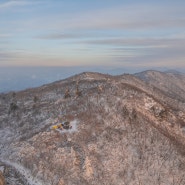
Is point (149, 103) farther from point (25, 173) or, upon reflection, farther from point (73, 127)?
point (25, 173)

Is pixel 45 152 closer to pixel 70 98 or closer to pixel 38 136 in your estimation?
pixel 38 136

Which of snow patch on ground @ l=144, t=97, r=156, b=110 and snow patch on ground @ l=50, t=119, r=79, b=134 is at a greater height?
snow patch on ground @ l=144, t=97, r=156, b=110

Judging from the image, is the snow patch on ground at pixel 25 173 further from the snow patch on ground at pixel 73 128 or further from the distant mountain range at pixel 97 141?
the snow patch on ground at pixel 73 128

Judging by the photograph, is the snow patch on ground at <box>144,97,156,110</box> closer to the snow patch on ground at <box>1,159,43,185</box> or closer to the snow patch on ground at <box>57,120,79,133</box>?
the snow patch on ground at <box>57,120,79,133</box>

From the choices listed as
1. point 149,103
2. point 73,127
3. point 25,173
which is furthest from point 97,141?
point 149,103

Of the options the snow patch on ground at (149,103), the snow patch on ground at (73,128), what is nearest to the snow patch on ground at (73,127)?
the snow patch on ground at (73,128)

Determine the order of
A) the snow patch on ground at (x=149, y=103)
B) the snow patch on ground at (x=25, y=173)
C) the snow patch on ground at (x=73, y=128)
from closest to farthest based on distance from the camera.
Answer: the snow patch on ground at (x=25, y=173), the snow patch on ground at (x=73, y=128), the snow patch on ground at (x=149, y=103)

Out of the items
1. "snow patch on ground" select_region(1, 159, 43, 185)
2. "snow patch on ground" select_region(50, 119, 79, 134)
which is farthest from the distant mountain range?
"snow patch on ground" select_region(50, 119, 79, 134)

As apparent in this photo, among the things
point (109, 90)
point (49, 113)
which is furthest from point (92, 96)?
point (49, 113)
